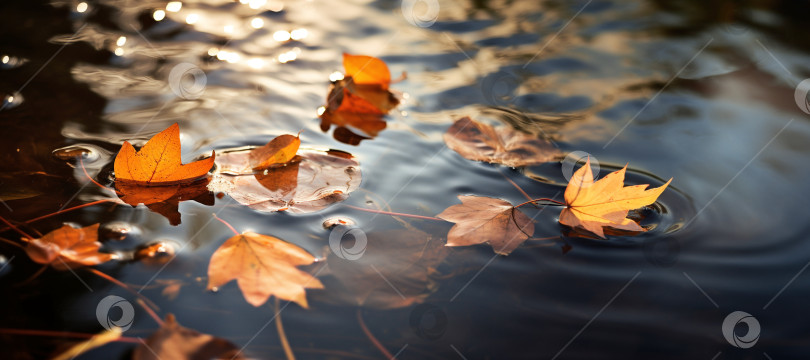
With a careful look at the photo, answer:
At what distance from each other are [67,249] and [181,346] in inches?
15.1

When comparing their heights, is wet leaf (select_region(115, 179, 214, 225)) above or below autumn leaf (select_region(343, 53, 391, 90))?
below

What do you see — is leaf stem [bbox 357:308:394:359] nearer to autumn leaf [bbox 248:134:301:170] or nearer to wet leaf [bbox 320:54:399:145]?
autumn leaf [bbox 248:134:301:170]

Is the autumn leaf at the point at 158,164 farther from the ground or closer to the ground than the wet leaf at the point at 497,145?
farther from the ground

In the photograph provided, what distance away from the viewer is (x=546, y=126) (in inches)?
69.1

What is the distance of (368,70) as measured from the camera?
1.84 meters

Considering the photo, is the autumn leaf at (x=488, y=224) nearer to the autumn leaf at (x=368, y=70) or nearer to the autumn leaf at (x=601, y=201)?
the autumn leaf at (x=601, y=201)

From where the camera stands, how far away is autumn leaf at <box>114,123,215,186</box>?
3.99 feet

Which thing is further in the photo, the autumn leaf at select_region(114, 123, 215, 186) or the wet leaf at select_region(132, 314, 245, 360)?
the autumn leaf at select_region(114, 123, 215, 186)

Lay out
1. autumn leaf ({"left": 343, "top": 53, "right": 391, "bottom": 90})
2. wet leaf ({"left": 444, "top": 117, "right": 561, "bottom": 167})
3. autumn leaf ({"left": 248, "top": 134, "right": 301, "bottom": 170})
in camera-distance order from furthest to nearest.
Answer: autumn leaf ({"left": 343, "top": 53, "right": 391, "bottom": 90}) → wet leaf ({"left": 444, "top": 117, "right": 561, "bottom": 167}) → autumn leaf ({"left": 248, "top": 134, "right": 301, "bottom": 170})

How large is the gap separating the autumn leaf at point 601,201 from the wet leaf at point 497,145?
0.27m

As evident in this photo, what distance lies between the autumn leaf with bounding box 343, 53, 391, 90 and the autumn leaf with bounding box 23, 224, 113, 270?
96 centimetres

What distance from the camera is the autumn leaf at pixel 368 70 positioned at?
1835 millimetres

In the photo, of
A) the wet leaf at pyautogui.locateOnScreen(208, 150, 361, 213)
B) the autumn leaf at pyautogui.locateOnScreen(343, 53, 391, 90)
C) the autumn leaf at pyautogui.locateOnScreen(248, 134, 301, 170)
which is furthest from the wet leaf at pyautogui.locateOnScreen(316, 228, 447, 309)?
the autumn leaf at pyautogui.locateOnScreen(343, 53, 391, 90)

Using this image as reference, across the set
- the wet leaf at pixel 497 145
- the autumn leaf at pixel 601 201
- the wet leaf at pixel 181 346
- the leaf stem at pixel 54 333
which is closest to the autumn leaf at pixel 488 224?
the autumn leaf at pixel 601 201
